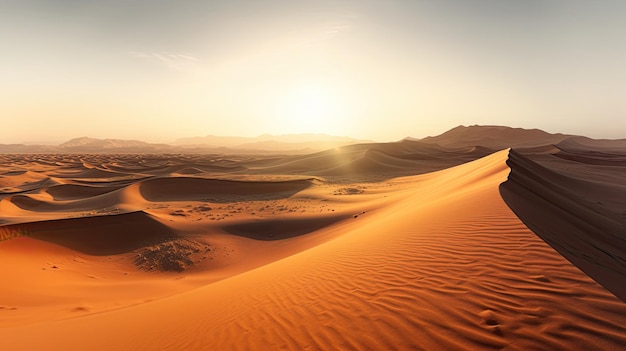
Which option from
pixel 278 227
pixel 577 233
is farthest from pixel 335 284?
pixel 278 227

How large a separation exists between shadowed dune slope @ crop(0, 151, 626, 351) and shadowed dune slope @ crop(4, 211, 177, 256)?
579 cm

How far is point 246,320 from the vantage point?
4074 mm

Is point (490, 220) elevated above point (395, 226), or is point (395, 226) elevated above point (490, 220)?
point (490, 220)

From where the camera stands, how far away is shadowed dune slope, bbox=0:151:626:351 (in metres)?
2.90

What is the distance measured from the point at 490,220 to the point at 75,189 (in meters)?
28.1

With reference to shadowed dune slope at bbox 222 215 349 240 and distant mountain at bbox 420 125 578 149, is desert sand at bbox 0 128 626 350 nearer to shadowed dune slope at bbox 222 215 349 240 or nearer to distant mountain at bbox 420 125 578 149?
shadowed dune slope at bbox 222 215 349 240

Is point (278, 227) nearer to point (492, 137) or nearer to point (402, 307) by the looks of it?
point (402, 307)

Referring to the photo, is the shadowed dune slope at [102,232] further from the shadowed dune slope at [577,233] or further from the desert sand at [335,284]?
the shadowed dune slope at [577,233]

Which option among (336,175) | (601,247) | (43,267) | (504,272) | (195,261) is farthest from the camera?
(336,175)

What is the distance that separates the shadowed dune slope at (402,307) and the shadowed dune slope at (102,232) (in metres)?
5.79

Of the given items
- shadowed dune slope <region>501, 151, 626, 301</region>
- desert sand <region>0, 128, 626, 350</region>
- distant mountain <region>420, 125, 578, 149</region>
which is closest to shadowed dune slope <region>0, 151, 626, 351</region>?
desert sand <region>0, 128, 626, 350</region>

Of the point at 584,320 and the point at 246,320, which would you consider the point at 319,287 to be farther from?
the point at 584,320

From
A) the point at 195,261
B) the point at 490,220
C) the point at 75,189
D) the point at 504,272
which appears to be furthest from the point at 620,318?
the point at 75,189

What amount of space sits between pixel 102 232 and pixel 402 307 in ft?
37.1
